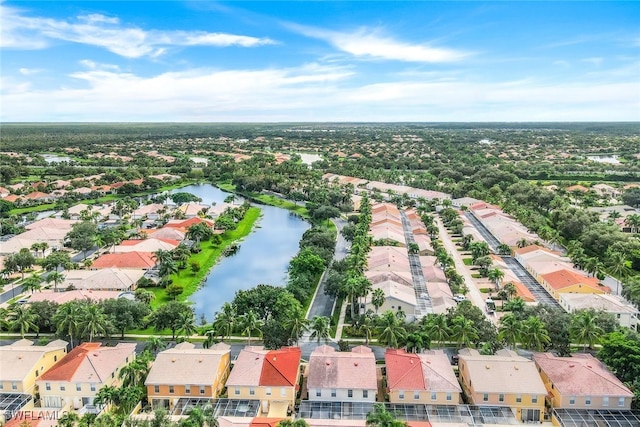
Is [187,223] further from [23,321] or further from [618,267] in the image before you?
[618,267]

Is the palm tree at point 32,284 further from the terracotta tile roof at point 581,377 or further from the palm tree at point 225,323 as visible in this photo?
the terracotta tile roof at point 581,377

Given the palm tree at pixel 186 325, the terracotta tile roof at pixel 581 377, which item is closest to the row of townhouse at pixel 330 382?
the terracotta tile roof at pixel 581 377

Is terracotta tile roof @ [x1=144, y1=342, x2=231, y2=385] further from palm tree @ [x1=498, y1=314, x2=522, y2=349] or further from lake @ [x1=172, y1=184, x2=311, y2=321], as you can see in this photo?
palm tree @ [x1=498, y1=314, x2=522, y2=349]

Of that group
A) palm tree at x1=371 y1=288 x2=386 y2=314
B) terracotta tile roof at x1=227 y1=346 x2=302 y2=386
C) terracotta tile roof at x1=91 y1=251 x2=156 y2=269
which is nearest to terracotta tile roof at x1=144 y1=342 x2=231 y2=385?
terracotta tile roof at x1=227 y1=346 x2=302 y2=386

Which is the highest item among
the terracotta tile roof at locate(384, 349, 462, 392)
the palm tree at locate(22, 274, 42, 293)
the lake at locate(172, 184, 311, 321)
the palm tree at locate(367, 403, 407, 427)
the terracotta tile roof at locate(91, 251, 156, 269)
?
the palm tree at locate(367, 403, 407, 427)

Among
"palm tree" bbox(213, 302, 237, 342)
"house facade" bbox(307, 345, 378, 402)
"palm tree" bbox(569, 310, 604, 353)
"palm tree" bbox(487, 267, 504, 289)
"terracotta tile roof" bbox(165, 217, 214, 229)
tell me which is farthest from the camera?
"terracotta tile roof" bbox(165, 217, 214, 229)

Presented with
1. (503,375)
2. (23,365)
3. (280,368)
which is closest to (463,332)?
(503,375)
